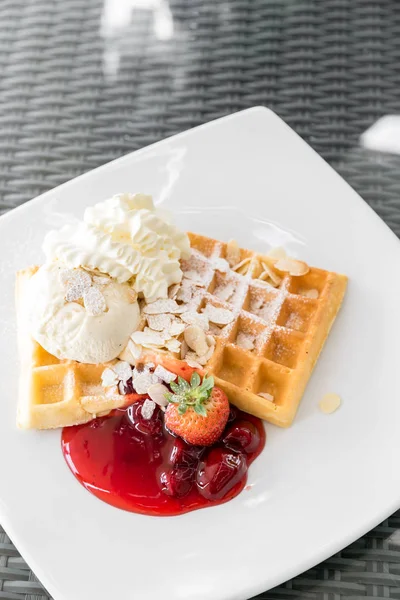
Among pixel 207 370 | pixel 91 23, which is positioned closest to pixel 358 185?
pixel 207 370

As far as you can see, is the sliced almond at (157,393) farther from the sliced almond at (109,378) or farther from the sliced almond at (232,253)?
the sliced almond at (232,253)

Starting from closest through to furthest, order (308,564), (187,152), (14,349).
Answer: (308,564), (14,349), (187,152)

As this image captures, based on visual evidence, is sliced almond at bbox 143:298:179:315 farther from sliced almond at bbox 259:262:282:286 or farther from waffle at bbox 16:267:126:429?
sliced almond at bbox 259:262:282:286

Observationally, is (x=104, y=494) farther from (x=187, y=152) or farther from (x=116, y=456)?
(x=187, y=152)

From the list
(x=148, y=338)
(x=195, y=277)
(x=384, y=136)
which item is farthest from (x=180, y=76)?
(x=148, y=338)

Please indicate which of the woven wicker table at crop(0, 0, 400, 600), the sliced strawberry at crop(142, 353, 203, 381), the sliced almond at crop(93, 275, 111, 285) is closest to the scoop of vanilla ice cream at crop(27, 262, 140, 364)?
the sliced almond at crop(93, 275, 111, 285)

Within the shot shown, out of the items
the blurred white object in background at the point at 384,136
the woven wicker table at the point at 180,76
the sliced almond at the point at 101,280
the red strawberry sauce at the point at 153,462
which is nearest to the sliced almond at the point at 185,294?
the sliced almond at the point at 101,280

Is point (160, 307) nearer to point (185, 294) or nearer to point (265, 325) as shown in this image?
point (185, 294)
